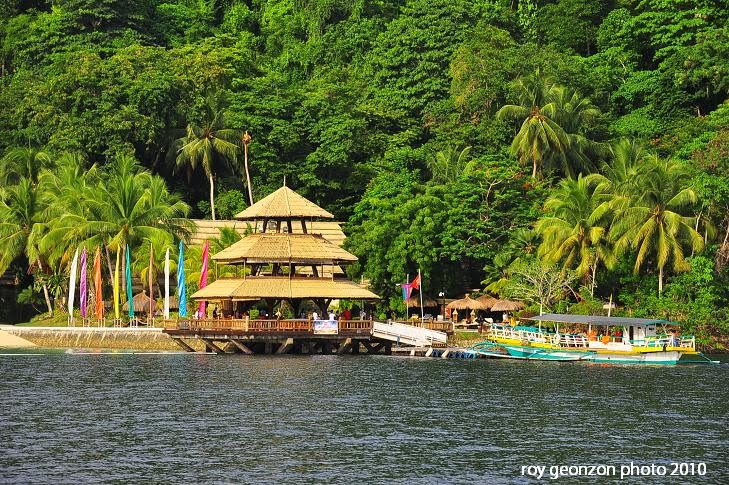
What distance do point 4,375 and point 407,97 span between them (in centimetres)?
4014

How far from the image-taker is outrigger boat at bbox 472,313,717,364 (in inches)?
2201

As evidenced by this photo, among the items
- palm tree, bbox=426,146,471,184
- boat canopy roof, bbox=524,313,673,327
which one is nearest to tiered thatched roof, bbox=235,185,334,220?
boat canopy roof, bbox=524,313,673,327

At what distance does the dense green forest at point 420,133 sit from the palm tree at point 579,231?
4.5 inches

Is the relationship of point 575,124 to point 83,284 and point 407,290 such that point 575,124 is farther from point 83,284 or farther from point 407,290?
point 83,284

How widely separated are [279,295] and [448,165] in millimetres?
19866

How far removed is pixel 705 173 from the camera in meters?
62.1

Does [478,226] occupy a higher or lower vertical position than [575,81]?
lower

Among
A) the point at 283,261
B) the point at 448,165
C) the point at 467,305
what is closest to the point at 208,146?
the point at 448,165

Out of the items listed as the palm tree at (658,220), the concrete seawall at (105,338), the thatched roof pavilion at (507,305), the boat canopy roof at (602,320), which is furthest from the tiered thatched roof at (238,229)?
the boat canopy roof at (602,320)

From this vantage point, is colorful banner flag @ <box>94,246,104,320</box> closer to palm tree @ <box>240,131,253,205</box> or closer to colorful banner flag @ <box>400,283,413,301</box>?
colorful banner flag @ <box>400,283,413,301</box>

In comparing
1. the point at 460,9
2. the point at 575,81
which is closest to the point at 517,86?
the point at 575,81

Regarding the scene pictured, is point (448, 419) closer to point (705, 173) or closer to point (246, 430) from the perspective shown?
point (246, 430)

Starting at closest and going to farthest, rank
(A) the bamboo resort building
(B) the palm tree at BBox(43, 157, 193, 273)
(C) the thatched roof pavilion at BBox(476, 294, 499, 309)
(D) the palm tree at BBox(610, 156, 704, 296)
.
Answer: (A) the bamboo resort building
(D) the palm tree at BBox(610, 156, 704, 296)
(C) the thatched roof pavilion at BBox(476, 294, 499, 309)
(B) the palm tree at BBox(43, 157, 193, 273)

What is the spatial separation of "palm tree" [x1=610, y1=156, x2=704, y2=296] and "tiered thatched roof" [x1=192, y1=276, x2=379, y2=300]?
1338 cm
